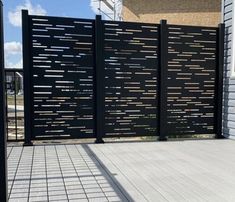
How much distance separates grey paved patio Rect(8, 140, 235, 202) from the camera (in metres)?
3.13

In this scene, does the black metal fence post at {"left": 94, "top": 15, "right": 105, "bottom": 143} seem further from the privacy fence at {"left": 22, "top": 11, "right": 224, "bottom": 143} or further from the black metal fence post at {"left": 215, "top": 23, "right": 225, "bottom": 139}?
the black metal fence post at {"left": 215, "top": 23, "right": 225, "bottom": 139}

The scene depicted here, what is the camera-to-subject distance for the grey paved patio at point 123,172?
123 inches

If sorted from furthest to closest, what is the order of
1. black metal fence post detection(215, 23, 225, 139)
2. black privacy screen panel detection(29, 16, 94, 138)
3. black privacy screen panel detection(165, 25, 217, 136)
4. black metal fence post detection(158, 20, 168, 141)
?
1. black metal fence post detection(215, 23, 225, 139)
2. black privacy screen panel detection(165, 25, 217, 136)
3. black metal fence post detection(158, 20, 168, 141)
4. black privacy screen panel detection(29, 16, 94, 138)

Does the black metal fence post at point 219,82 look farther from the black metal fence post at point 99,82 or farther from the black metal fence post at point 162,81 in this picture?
the black metal fence post at point 99,82

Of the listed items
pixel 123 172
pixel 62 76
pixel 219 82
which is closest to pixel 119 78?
pixel 62 76

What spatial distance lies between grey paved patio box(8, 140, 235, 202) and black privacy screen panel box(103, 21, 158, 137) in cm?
46

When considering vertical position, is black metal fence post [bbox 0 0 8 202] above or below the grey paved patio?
above

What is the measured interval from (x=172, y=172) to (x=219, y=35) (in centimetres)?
337

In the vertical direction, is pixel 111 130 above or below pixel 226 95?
below

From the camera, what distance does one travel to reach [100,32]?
550cm

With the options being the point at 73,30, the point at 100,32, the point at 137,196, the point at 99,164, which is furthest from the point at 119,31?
the point at 137,196

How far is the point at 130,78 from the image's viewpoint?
5762 mm

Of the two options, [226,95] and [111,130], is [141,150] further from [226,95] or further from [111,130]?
[226,95]

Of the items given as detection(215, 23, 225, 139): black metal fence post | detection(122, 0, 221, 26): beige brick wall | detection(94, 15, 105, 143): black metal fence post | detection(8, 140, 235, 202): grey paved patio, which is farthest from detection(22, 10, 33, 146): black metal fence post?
detection(122, 0, 221, 26): beige brick wall
